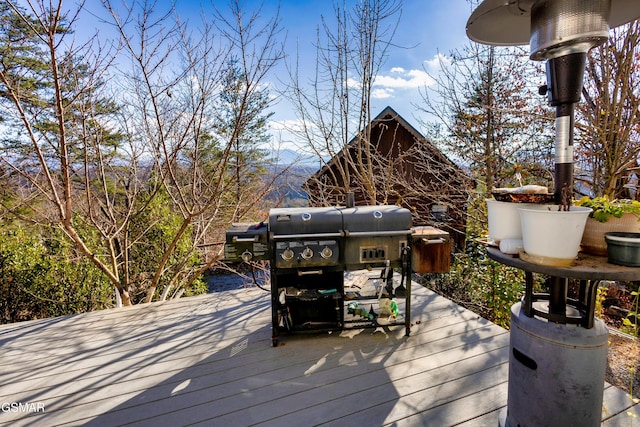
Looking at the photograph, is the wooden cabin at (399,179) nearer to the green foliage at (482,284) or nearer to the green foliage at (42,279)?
the green foliage at (482,284)

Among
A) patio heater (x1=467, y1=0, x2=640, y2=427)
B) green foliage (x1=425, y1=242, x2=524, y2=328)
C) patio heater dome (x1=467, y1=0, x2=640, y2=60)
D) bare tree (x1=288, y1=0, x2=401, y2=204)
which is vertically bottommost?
green foliage (x1=425, y1=242, x2=524, y2=328)

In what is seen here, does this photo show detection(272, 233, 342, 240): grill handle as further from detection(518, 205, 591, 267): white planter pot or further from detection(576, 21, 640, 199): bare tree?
detection(576, 21, 640, 199): bare tree

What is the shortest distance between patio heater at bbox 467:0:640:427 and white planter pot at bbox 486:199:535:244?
0.59ft

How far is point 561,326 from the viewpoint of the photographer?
132 cm

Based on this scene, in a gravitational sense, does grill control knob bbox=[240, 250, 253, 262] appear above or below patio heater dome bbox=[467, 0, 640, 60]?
below

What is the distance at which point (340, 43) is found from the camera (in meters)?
4.60

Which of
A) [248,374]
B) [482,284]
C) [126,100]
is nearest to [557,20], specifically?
[248,374]

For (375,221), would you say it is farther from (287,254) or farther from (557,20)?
(557,20)

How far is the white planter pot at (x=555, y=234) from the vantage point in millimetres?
1169

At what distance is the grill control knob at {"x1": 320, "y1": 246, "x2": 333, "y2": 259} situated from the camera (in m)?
2.24

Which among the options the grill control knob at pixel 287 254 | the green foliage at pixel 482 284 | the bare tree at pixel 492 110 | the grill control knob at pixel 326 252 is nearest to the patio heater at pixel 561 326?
the grill control knob at pixel 326 252

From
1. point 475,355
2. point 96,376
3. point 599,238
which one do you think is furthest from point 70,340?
point 599,238

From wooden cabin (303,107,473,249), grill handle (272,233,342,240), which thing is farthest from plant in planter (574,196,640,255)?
wooden cabin (303,107,473,249)

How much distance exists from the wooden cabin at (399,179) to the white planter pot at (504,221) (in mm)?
2874
